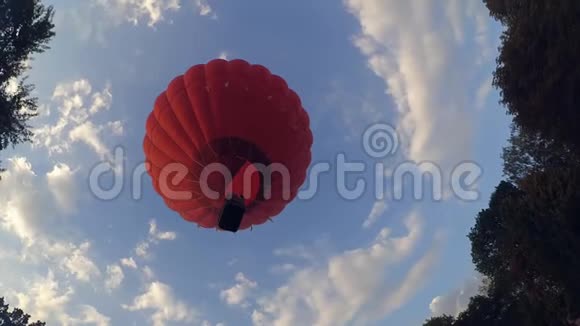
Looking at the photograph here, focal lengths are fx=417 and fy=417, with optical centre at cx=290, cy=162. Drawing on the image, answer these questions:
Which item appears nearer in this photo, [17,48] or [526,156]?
[17,48]

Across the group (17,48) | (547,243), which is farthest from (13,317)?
(547,243)

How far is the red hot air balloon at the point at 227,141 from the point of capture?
1345 centimetres

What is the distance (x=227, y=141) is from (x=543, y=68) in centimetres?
1131

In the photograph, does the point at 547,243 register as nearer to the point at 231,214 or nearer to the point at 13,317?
the point at 231,214

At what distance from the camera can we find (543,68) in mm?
14656

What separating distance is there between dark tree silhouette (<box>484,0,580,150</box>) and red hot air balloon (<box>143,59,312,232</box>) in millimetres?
8177

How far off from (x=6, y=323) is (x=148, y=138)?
60.9 ft

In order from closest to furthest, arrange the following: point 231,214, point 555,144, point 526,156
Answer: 1. point 231,214
2. point 555,144
3. point 526,156

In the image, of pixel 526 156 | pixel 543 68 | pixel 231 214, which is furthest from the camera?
pixel 526 156

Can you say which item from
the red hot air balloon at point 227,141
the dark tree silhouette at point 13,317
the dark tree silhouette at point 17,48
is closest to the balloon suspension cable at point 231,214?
the red hot air balloon at point 227,141

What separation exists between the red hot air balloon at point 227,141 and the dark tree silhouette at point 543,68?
8.18 metres

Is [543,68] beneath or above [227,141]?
above

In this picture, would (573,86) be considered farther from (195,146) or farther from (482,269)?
(482,269)

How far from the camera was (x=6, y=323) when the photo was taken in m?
24.8
